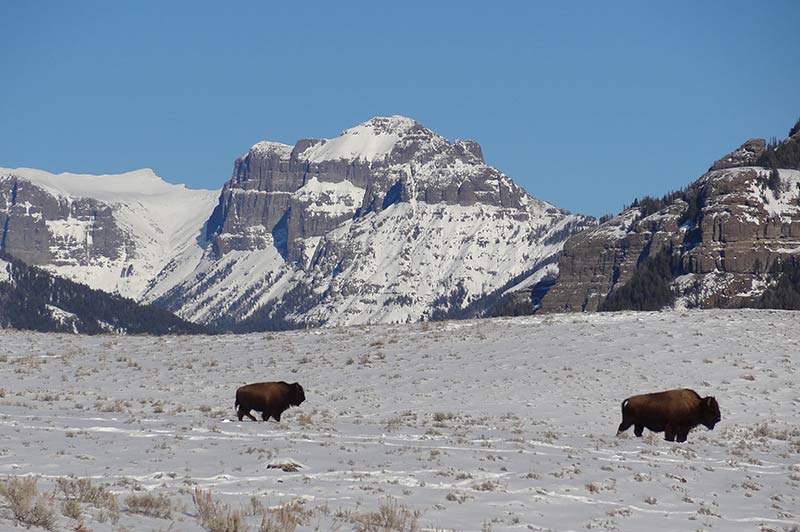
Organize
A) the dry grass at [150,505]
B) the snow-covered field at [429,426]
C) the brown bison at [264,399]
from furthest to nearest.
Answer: the brown bison at [264,399], the snow-covered field at [429,426], the dry grass at [150,505]

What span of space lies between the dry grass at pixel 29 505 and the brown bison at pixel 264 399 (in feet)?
54.5

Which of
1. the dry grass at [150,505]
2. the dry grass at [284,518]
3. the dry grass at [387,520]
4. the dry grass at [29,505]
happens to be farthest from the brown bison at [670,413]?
the dry grass at [29,505]

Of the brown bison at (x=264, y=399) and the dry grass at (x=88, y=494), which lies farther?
the brown bison at (x=264, y=399)

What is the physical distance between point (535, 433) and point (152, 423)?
32.9 ft

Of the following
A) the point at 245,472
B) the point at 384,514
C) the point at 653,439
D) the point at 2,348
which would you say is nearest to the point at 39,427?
the point at 245,472

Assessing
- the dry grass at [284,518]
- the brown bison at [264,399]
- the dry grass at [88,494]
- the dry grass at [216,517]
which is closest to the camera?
the dry grass at [216,517]

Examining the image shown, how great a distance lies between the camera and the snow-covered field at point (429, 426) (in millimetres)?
18812

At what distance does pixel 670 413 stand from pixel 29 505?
66.0 ft

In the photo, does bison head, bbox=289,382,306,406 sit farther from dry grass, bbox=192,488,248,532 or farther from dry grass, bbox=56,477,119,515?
dry grass, bbox=192,488,248,532

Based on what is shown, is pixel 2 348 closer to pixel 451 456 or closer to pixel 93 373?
pixel 93 373

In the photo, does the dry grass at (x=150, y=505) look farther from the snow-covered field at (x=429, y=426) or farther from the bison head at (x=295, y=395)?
the bison head at (x=295, y=395)

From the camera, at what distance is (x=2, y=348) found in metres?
52.0

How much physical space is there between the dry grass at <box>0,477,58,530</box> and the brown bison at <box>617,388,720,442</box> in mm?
19132

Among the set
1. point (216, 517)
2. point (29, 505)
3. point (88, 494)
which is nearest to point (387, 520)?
point (216, 517)
